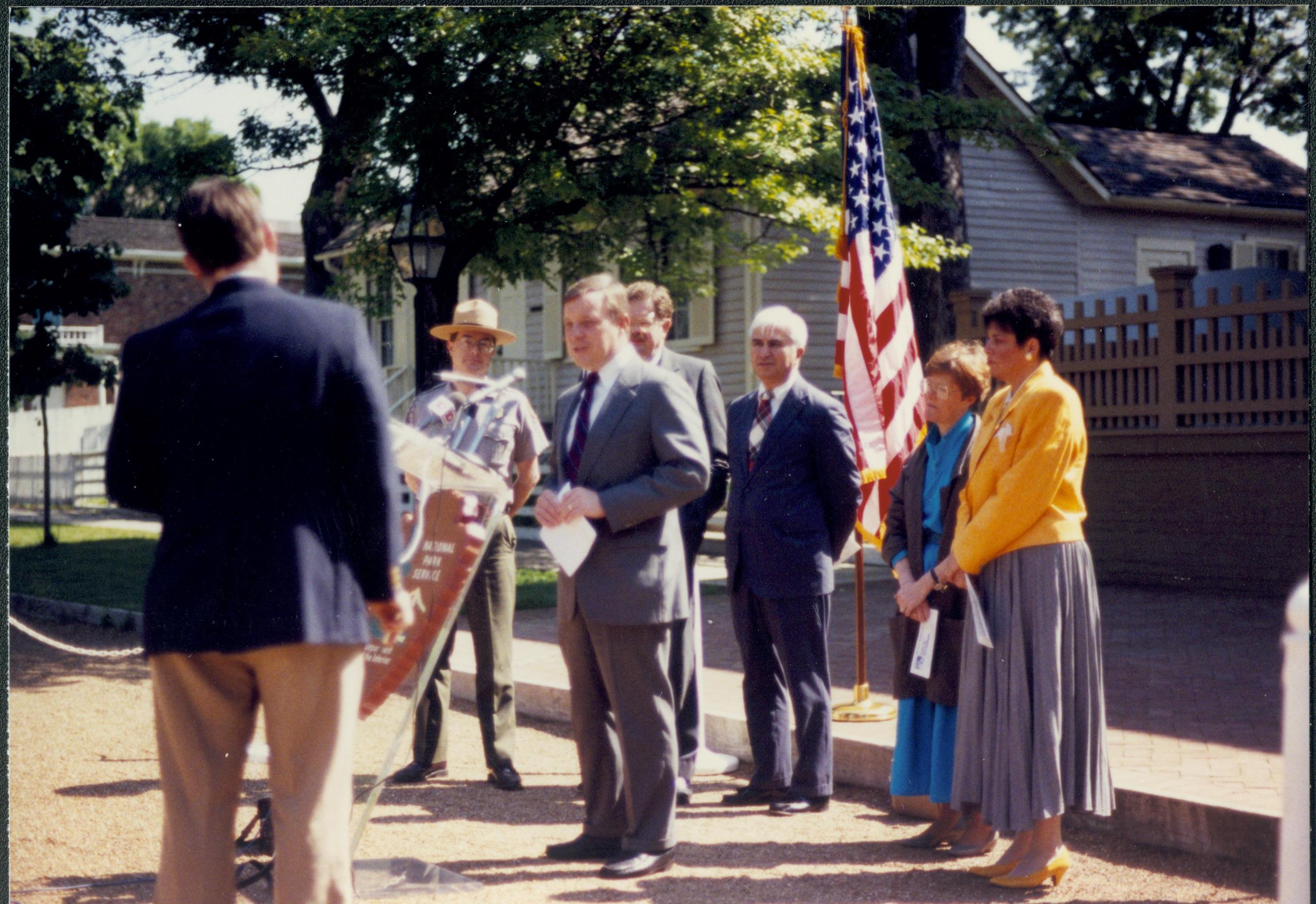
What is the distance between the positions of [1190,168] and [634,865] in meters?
7.75

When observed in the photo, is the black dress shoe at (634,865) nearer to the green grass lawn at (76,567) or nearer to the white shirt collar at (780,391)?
the white shirt collar at (780,391)

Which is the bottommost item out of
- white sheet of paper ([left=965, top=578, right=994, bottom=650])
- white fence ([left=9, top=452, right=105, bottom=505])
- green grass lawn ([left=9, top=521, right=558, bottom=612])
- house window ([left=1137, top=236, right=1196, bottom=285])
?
green grass lawn ([left=9, top=521, right=558, bottom=612])

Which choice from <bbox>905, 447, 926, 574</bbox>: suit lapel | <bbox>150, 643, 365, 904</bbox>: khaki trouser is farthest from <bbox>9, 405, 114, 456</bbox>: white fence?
<bbox>905, 447, 926, 574</bbox>: suit lapel

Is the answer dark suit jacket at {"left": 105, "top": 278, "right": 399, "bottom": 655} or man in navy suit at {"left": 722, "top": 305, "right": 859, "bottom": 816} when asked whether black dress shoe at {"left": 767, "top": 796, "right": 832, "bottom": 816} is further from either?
dark suit jacket at {"left": 105, "top": 278, "right": 399, "bottom": 655}

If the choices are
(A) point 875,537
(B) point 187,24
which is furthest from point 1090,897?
(B) point 187,24

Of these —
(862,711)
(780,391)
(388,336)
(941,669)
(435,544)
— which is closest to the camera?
(435,544)

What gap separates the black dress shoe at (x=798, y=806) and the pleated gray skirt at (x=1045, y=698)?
3.47 ft

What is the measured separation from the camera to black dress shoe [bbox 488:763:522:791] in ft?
18.9

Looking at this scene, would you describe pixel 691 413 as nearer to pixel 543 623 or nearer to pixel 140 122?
pixel 140 122

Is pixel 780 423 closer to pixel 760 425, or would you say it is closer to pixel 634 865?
pixel 760 425

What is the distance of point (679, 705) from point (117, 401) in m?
3.22

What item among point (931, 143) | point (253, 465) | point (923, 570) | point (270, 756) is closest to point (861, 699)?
point (923, 570)

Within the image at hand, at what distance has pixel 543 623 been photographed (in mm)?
10352

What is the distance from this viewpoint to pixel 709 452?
5527 mm
